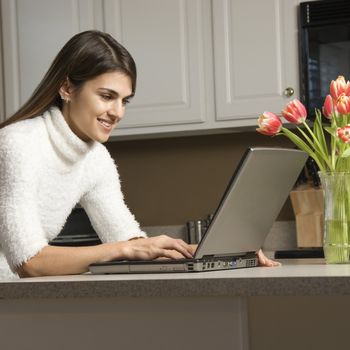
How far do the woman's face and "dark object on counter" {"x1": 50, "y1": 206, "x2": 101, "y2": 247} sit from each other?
1149mm

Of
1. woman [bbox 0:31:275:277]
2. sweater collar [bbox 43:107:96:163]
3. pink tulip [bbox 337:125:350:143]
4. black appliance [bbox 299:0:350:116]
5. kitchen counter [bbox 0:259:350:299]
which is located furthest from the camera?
black appliance [bbox 299:0:350:116]

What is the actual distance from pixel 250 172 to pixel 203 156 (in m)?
2.40

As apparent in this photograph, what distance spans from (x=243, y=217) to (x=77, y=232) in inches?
74.1

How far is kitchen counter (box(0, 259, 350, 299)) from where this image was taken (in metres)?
1.19

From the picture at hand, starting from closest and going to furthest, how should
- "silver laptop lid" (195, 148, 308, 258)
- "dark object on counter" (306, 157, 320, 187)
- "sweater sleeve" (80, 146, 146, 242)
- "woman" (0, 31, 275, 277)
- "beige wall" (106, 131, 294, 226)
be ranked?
"silver laptop lid" (195, 148, 308, 258), "woman" (0, 31, 275, 277), "sweater sleeve" (80, 146, 146, 242), "dark object on counter" (306, 157, 320, 187), "beige wall" (106, 131, 294, 226)

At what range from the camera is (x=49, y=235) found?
7.41ft

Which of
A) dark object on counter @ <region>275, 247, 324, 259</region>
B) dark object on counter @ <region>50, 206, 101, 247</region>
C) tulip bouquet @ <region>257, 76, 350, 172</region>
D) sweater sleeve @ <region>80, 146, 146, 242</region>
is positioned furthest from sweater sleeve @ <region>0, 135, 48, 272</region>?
dark object on counter @ <region>50, 206, 101, 247</region>

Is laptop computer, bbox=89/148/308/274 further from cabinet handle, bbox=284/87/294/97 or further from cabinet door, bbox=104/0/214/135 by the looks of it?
cabinet door, bbox=104/0/214/135

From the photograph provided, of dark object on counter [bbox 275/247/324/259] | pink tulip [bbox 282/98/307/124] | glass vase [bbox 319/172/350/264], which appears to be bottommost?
dark object on counter [bbox 275/247/324/259]

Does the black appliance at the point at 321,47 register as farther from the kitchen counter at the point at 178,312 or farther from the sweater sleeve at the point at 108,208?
the kitchen counter at the point at 178,312

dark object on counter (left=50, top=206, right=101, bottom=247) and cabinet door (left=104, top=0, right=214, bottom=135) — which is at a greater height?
cabinet door (left=104, top=0, right=214, bottom=135)

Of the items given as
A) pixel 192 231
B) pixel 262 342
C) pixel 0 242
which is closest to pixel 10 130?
pixel 0 242

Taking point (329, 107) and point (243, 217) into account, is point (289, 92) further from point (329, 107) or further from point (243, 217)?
point (243, 217)

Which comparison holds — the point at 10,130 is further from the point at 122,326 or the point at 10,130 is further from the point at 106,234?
the point at 122,326
